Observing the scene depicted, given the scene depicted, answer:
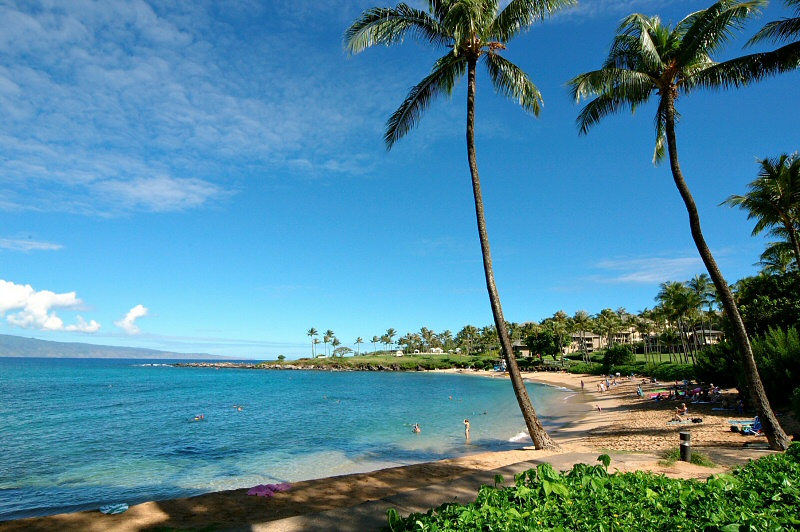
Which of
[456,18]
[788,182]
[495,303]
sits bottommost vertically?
[495,303]

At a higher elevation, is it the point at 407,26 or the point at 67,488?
the point at 407,26

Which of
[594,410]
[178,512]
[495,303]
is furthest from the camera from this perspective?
[594,410]

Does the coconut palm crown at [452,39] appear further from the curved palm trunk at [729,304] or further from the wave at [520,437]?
the wave at [520,437]

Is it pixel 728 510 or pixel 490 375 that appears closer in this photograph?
pixel 728 510

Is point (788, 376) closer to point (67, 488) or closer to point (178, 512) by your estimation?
point (178, 512)

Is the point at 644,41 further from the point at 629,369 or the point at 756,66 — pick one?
the point at 629,369

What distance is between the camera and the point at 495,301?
13.6 m

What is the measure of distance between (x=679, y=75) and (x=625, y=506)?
47.4ft

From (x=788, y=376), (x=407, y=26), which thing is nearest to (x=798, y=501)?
(x=407, y=26)

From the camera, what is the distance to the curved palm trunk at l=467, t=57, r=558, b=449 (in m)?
13.2

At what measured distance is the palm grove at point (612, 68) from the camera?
479 inches

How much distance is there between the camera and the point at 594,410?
→ 35.2m

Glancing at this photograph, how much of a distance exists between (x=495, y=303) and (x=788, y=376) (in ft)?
47.7

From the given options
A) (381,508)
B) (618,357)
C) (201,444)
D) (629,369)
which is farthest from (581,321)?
(381,508)
